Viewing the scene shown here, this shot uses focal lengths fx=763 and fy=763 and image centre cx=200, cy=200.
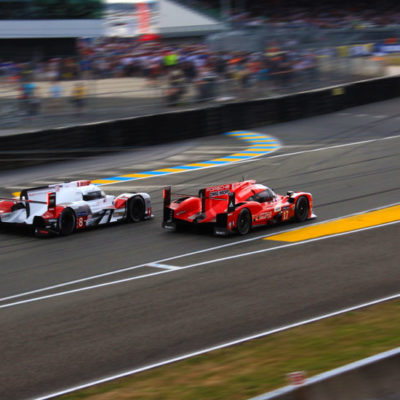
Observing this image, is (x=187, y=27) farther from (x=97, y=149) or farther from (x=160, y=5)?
(x=97, y=149)

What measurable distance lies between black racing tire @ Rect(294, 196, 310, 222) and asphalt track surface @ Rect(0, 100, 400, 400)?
369mm

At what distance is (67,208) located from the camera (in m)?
15.5

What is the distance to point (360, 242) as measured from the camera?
14906 millimetres

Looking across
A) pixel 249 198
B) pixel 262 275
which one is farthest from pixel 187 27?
pixel 262 275

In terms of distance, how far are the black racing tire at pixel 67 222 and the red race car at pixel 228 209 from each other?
1877mm

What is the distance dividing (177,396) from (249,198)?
899cm

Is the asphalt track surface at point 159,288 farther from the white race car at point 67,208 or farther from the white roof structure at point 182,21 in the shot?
the white roof structure at point 182,21

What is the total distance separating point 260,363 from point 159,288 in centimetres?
412

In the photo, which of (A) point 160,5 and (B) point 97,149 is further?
(A) point 160,5

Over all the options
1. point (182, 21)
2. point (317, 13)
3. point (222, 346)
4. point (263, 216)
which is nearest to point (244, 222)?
point (263, 216)

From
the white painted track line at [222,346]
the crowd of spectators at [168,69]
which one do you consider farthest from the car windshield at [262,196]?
the crowd of spectators at [168,69]

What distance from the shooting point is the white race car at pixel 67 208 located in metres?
15.3

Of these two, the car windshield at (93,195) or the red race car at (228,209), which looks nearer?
the red race car at (228,209)

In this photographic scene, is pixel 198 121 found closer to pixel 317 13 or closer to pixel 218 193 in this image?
pixel 218 193
